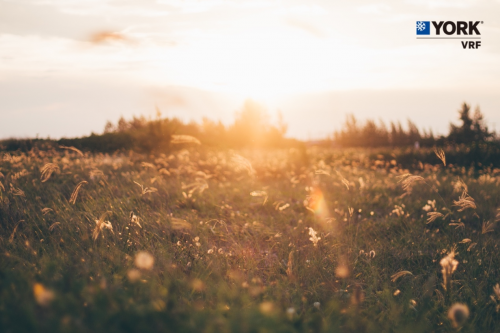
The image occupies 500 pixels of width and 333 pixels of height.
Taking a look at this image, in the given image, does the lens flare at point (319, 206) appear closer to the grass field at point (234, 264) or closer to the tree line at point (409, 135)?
the grass field at point (234, 264)

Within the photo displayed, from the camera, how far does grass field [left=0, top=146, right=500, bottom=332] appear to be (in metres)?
1.53

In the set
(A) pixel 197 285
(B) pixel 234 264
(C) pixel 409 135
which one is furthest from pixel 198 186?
(C) pixel 409 135

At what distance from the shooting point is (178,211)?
4867 millimetres

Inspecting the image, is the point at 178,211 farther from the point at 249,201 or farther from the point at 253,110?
the point at 253,110

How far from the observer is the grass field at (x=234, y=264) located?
1.53 meters

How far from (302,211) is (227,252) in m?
2.09

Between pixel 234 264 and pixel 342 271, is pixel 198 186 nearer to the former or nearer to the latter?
pixel 234 264

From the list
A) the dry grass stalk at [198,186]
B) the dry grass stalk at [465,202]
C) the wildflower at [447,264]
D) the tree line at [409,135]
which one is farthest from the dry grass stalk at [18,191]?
the tree line at [409,135]

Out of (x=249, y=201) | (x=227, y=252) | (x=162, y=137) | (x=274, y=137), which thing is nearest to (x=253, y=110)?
(x=274, y=137)

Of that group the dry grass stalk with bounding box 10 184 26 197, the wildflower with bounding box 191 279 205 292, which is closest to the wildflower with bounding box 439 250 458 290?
the wildflower with bounding box 191 279 205 292

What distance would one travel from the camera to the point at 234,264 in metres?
3.28

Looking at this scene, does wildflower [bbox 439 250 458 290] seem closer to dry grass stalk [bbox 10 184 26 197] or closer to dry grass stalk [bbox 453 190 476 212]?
dry grass stalk [bbox 453 190 476 212]

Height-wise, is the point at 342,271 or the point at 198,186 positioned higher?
the point at 198,186

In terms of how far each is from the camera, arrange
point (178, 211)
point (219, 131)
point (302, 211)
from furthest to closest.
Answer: point (219, 131) < point (302, 211) < point (178, 211)
